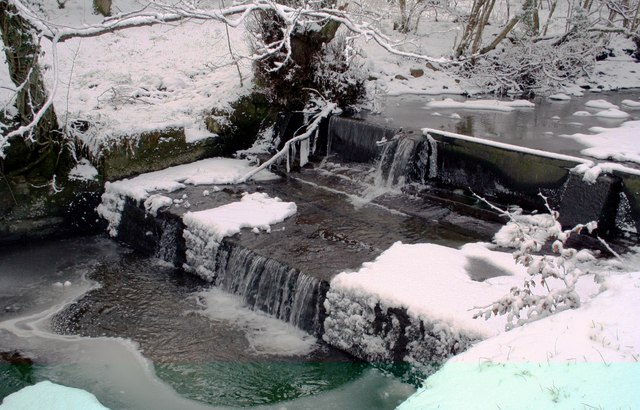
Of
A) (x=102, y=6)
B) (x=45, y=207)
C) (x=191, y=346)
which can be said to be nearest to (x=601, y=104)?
(x=191, y=346)

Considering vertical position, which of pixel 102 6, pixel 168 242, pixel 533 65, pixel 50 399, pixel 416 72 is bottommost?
pixel 50 399

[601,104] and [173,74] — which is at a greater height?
[173,74]

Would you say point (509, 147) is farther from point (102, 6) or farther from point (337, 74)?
point (102, 6)

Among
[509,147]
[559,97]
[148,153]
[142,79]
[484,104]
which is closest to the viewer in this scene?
[509,147]

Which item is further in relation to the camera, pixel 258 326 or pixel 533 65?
pixel 533 65

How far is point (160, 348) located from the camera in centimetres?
550

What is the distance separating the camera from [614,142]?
7902 mm

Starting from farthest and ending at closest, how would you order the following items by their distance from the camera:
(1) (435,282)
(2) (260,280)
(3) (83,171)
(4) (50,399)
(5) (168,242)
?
(3) (83,171)
(5) (168,242)
(2) (260,280)
(1) (435,282)
(4) (50,399)

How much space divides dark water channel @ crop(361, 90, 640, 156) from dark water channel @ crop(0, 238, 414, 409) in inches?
171

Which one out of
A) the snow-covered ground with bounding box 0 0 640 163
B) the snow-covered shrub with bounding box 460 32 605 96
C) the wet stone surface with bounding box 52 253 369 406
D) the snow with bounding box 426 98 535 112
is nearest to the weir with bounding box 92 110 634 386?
the wet stone surface with bounding box 52 253 369 406

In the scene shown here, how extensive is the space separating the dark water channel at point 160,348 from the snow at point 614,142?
434cm

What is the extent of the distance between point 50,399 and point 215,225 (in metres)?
2.79

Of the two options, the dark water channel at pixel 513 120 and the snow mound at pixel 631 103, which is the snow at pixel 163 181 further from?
the snow mound at pixel 631 103

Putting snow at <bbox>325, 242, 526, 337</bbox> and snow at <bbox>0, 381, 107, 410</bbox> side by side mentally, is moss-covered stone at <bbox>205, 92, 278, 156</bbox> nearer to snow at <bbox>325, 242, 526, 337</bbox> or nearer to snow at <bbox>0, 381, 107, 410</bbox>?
snow at <bbox>325, 242, 526, 337</bbox>
